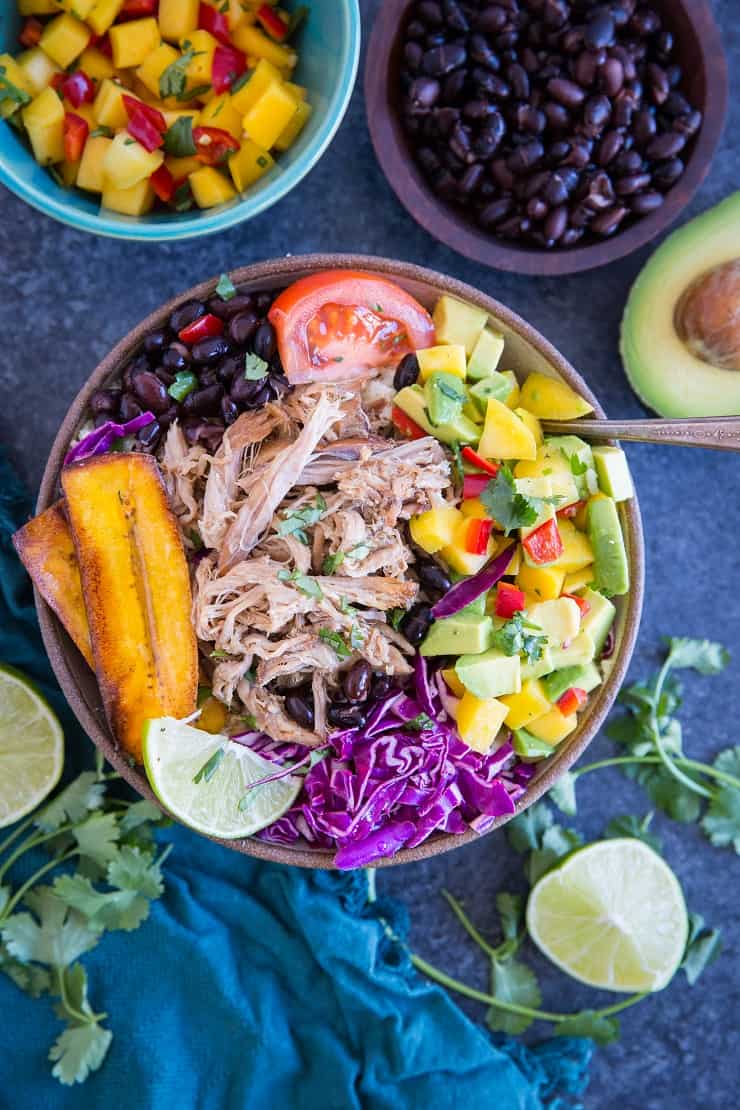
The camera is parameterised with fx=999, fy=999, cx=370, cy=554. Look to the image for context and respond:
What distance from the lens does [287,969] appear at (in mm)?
2756

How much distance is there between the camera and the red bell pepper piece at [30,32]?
238cm

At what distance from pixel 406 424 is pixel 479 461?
0.19 m

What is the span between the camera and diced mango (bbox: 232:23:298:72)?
2.39 m

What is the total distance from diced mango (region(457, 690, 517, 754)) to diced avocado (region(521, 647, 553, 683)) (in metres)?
0.09

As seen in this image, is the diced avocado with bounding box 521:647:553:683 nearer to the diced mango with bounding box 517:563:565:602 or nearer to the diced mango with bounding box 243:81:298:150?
the diced mango with bounding box 517:563:565:602

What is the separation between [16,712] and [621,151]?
2.10 m

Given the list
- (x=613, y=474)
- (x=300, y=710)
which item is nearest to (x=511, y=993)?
(x=300, y=710)

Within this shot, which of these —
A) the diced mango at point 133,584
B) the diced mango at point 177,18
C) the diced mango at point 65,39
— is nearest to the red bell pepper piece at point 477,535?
the diced mango at point 133,584

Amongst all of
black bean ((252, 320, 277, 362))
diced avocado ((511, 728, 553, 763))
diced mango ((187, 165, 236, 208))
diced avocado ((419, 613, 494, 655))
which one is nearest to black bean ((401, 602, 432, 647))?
diced avocado ((419, 613, 494, 655))

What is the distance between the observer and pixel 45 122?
2.31 meters

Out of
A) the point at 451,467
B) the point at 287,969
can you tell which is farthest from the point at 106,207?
the point at 287,969

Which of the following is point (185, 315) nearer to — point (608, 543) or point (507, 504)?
point (507, 504)

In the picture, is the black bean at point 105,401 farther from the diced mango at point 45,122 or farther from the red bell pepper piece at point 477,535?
the red bell pepper piece at point 477,535

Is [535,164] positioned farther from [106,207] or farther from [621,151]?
[106,207]
